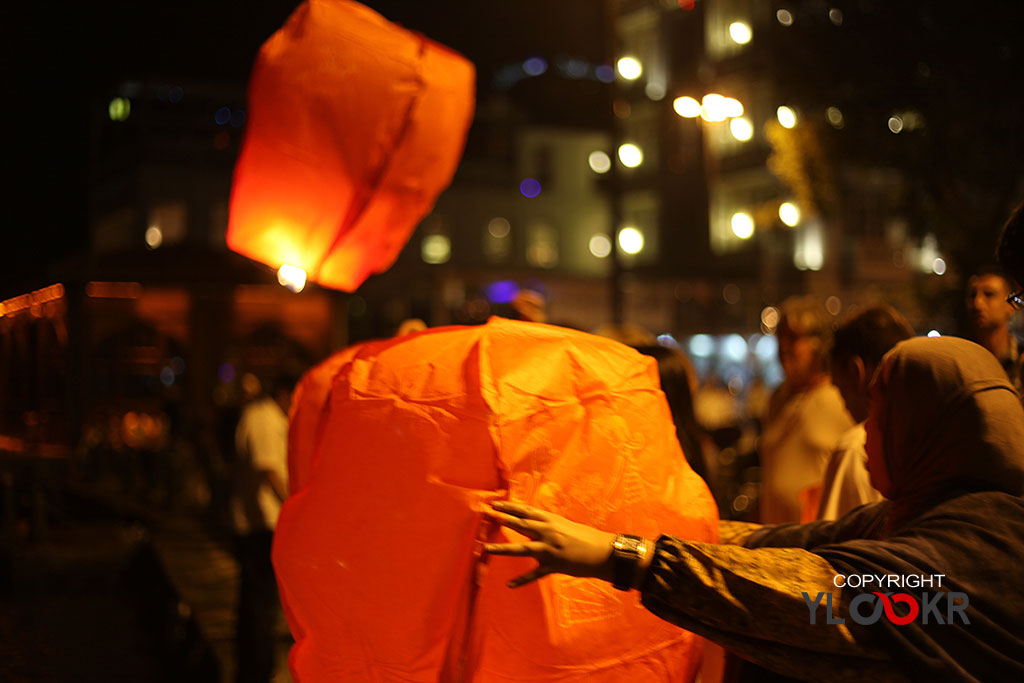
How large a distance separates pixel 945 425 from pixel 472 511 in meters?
1.08

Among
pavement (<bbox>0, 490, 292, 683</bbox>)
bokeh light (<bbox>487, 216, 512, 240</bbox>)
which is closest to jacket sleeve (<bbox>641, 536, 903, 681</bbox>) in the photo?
pavement (<bbox>0, 490, 292, 683</bbox>)

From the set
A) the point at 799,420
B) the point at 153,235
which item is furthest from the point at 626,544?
the point at 153,235

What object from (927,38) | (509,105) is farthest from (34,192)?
(509,105)

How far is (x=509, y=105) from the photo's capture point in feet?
118

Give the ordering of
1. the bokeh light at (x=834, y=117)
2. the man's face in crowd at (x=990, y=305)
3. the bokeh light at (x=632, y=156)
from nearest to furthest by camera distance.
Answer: the man's face in crowd at (x=990, y=305) < the bokeh light at (x=834, y=117) < the bokeh light at (x=632, y=156)

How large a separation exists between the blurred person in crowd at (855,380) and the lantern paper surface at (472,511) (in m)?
1.19

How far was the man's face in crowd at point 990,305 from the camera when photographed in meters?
3.65

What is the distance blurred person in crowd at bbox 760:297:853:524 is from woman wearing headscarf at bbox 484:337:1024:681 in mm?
2232

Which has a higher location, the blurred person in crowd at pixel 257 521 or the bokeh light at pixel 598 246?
the bokeh light at pixel 598 246

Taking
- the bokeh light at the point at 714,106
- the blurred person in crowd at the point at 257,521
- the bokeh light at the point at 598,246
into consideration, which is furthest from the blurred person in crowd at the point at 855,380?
the bokeh light at the point at 598,246

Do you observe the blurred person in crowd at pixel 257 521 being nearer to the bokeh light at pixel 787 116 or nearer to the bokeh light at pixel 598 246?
the bokeh light at pixel 787 116

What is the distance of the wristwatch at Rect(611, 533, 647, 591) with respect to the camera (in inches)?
70.1

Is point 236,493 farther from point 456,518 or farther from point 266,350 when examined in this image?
point 266,350

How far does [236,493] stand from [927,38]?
31.2ft
